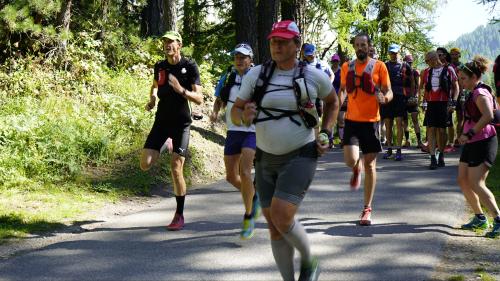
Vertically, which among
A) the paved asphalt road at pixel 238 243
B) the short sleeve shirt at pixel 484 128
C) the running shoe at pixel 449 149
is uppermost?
the short sleeve shirt at pixel 484 128

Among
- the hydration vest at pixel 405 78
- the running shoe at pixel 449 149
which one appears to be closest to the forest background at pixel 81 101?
the hydration vest at pixel 405 78

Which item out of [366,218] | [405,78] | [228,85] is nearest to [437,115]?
[405,78]

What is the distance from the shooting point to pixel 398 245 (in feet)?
21.1

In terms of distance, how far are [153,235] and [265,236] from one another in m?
1.24

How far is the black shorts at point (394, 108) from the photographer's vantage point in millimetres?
13406

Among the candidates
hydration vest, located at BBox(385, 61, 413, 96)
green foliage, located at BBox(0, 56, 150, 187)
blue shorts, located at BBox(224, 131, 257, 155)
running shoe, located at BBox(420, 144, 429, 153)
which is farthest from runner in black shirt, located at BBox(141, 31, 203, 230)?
running shoe, located at BBox(420, 144, 429, 153)

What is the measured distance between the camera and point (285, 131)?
15.4 feet

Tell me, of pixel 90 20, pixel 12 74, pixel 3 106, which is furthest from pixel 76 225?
pixel 90 20

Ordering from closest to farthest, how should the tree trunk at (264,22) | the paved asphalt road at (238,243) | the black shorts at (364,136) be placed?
the paved asphalt road at (238,243) → the black shorts at (364,136) → the tree trunk at (264,22)

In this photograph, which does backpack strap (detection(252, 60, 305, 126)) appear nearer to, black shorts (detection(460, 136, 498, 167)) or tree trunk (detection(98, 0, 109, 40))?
black shorts (detection(460, 136, 498, 167))

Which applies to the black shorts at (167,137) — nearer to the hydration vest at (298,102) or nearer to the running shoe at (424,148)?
the hydration vest at (298,102)

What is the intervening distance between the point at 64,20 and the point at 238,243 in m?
8.79

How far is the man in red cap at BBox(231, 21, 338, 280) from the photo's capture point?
4652 mm

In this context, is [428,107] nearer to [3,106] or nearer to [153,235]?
[153,235]
